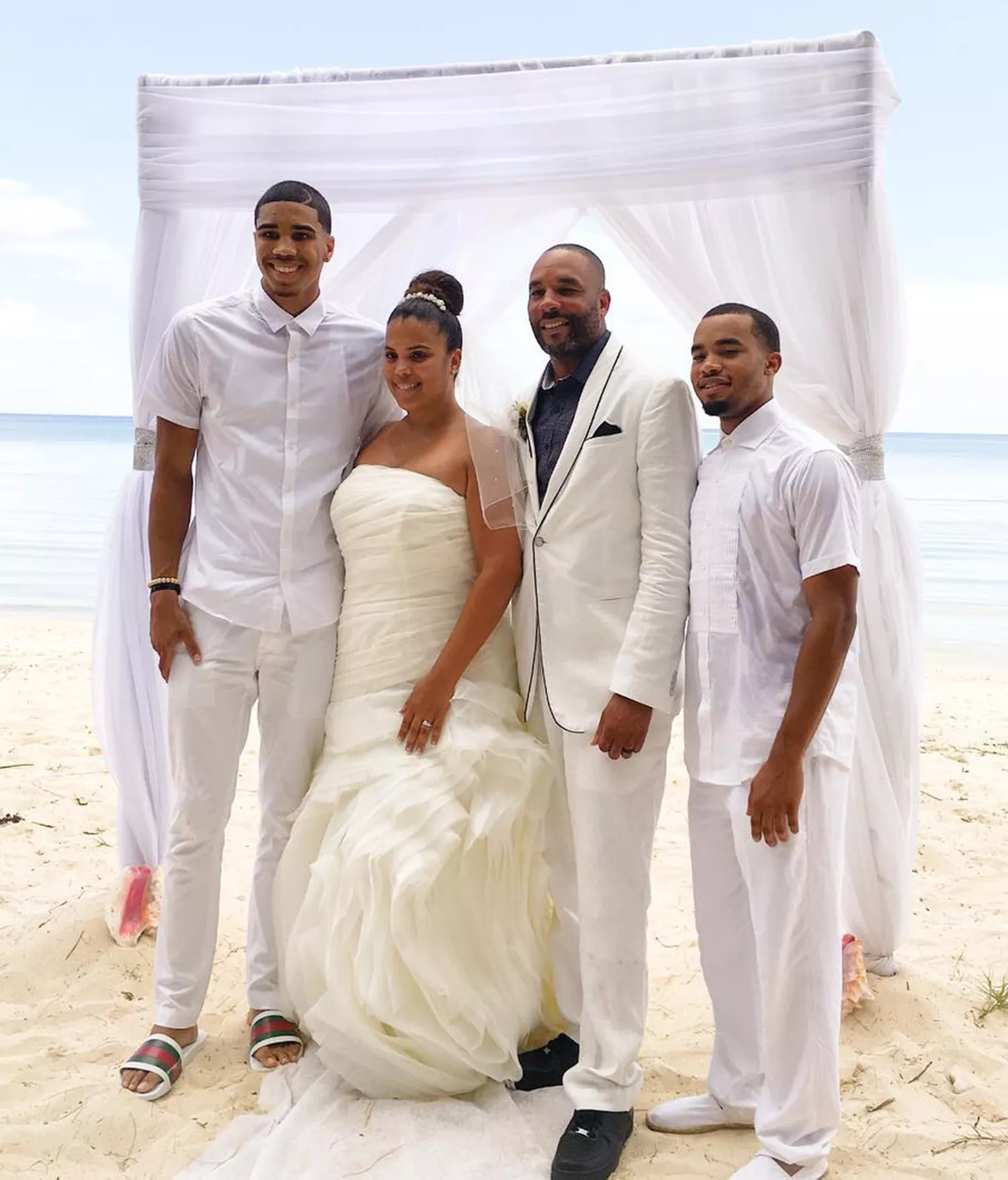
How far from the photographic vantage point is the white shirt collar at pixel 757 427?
2371 millimetres

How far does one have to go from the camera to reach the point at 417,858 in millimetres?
2561

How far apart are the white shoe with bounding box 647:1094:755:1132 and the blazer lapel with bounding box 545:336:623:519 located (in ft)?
4.73

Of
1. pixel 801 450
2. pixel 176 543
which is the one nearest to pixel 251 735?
pixel 176 543

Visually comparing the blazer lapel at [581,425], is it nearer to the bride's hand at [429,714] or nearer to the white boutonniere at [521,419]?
the white boutonniere at [521,419]

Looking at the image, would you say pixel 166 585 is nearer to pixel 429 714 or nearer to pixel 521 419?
pixel 429 714

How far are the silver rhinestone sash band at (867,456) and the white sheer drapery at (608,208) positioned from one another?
0.03m

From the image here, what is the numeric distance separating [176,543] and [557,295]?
1.17 metres

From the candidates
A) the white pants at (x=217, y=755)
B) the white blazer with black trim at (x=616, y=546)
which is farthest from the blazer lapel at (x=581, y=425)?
the white pants at (x=217, y=755)

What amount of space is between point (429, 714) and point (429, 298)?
106 cm

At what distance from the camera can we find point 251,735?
261 inches

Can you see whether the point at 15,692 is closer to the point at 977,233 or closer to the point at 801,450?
the point at 801,450

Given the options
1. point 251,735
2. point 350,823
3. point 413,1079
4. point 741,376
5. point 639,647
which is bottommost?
point 251,735

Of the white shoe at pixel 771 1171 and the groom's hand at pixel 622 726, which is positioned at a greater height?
the groom's hand at pixel 622 726

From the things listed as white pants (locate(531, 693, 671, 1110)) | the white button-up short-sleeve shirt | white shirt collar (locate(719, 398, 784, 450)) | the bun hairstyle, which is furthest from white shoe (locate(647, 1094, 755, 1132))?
the bun hairstyle
